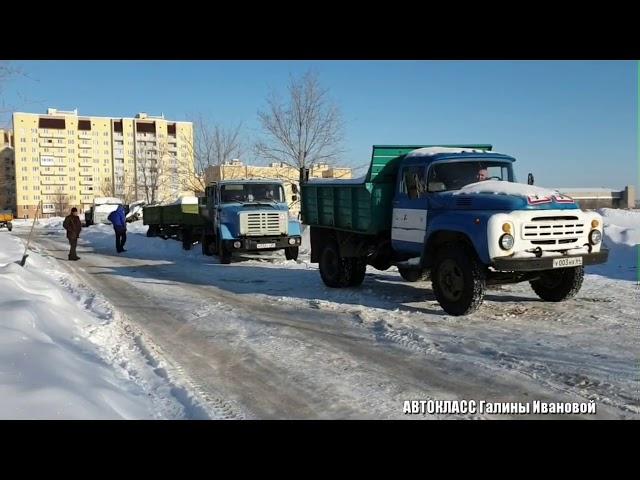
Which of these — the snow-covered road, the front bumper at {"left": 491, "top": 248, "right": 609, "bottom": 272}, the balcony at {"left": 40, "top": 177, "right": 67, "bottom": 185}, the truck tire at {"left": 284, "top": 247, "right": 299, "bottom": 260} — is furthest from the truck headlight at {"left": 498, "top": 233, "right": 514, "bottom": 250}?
the balcony at {"left": 40, "top": 177, "right": 67, "bottom": 185}

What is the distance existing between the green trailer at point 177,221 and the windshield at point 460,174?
1117 cm

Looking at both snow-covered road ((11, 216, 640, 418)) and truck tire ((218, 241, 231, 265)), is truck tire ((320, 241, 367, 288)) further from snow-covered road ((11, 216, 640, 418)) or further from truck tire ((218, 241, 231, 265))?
truck tire ((218, 241, 231, 265))

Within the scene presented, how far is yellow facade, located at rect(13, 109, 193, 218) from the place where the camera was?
354 feet

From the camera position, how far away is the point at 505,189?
741 centimetres

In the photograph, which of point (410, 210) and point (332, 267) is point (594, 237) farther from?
point (332, 267)

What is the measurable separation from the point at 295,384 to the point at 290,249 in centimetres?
1104

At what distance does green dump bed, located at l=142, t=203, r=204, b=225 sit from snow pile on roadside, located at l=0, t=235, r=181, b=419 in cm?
1159

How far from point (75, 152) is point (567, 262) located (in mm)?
123122

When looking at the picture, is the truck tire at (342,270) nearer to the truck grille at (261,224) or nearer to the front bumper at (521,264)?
the front bumper at (521,264)

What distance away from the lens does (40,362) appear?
4.53 m

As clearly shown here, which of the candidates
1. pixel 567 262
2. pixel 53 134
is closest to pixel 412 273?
pixel 567 262

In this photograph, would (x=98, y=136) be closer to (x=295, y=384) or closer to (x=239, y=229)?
(x=239, y=229)

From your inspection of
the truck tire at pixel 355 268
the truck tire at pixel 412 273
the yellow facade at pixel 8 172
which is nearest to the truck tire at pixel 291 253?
the truck tire at pixel 355 268
